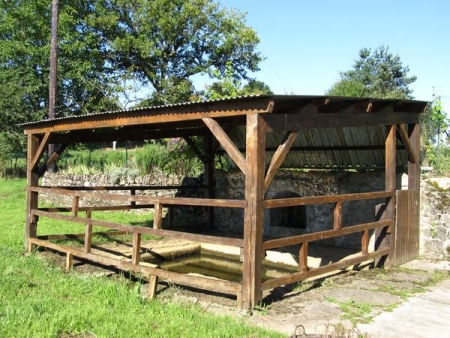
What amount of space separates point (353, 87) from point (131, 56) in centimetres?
2080

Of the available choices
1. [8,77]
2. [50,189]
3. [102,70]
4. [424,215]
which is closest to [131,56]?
[102,70]

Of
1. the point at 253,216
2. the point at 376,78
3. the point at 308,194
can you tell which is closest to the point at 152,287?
the point at 253,216

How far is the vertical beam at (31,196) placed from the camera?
352 inches

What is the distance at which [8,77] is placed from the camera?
77.6 feet

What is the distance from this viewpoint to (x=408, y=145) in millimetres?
8273

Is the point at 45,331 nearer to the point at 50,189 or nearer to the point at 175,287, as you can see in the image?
the point at 175,287

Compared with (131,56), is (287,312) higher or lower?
lower

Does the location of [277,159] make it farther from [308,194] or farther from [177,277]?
[308,194]

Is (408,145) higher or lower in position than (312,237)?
higher

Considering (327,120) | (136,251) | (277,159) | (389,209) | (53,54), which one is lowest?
(136,251)

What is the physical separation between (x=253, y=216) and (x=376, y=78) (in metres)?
40.4

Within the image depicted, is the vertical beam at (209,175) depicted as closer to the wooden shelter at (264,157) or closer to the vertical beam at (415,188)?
the wooden shelter at (264,157)

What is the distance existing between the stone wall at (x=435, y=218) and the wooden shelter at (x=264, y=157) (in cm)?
22

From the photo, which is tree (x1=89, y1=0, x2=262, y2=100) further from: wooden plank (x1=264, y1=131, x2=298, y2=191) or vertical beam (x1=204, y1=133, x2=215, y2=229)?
wooden plank (x1=264, y1=131, x2=298, y2=191)
